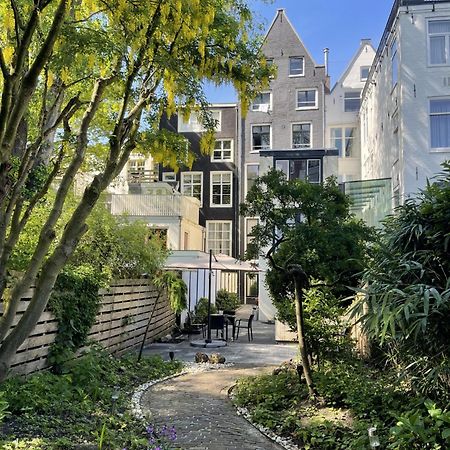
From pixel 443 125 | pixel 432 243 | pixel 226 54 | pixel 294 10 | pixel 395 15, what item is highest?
pixel 395 15

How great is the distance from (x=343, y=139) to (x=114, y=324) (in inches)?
1055

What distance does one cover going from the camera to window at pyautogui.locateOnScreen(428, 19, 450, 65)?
1903 cm

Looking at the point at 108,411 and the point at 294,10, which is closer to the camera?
the point at 108,411

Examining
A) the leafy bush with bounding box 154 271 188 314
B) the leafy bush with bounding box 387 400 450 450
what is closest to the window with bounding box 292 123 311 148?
the leafy bush with bounding box 154 271 188 314

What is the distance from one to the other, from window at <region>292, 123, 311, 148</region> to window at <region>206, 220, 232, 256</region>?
7.07 meters

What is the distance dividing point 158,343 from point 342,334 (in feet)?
25.4

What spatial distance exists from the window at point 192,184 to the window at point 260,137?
4345mm

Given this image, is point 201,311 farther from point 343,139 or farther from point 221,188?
point 343,139

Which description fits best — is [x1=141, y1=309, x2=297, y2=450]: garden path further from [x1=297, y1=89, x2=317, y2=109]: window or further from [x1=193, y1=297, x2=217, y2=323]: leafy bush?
[x1=297, y1=89, x2=317, y2=109]: window

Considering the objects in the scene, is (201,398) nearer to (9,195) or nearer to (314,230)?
(314,230)

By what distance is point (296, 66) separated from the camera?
34.2 meters

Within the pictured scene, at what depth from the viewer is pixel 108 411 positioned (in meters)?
6.23

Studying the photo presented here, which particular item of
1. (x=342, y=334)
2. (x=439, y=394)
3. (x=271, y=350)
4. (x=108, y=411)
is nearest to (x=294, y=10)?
(x=342, y=334)

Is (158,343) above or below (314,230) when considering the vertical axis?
below
